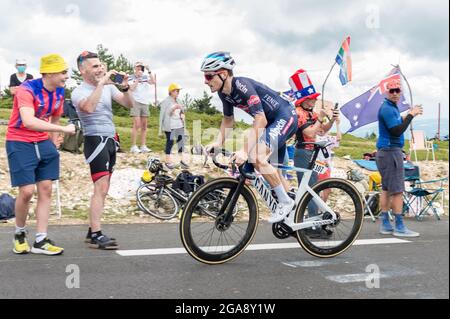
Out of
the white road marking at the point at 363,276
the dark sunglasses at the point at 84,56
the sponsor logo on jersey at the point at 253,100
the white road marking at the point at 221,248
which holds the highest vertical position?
the dark sunglasses at the point at 84,56

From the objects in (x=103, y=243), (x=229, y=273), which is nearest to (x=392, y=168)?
(x=229, y=273)

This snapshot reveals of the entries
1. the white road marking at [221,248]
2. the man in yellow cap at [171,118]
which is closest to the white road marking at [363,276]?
the white road marking at [221,248]

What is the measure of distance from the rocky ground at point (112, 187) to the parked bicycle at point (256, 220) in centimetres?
248

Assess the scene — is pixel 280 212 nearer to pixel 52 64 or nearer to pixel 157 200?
pixel 52 64

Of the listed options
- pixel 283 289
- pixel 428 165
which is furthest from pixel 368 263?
pixel 428 165

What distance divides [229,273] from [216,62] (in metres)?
1.97

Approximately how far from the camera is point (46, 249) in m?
5.80

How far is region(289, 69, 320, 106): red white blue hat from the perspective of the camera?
7047 millimetres

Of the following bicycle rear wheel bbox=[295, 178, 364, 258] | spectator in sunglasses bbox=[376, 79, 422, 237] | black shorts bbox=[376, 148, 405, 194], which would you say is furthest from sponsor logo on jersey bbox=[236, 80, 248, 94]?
black shorts bbox=[376, 148, 405, 194]

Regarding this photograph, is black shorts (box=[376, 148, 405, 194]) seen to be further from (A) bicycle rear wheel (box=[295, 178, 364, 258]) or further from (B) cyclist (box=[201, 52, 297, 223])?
(B) cyclist (box=[201, 52, 297, 223])

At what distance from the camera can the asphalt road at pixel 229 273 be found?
452 cm

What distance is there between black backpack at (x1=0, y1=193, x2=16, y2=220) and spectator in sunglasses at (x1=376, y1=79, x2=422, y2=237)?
5.39 m

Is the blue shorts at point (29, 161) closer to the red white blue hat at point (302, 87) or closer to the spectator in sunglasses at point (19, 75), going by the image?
the red white blue hat at point (302, 87)
